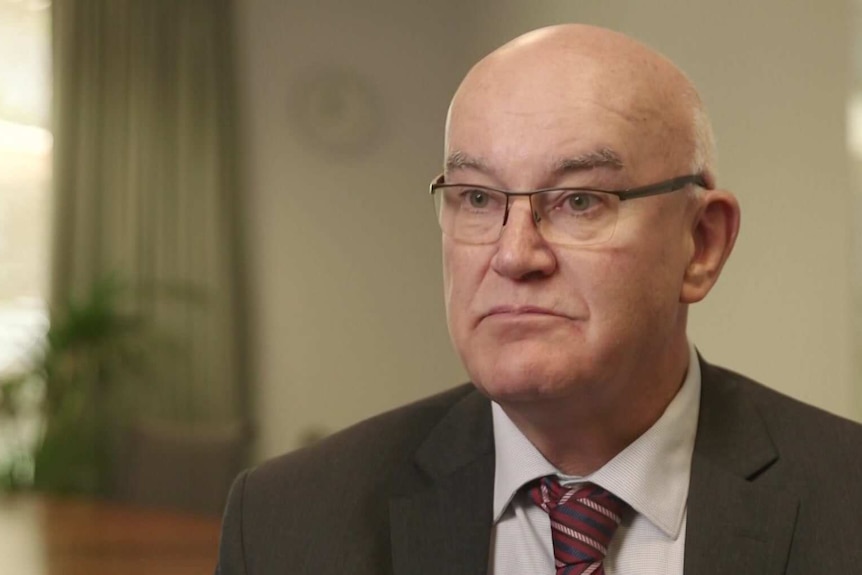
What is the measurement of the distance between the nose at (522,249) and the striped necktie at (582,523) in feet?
0.96

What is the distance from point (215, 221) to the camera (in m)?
6.34

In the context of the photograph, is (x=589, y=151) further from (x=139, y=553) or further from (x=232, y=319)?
(x=232, y=319)

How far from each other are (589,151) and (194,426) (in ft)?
17.7

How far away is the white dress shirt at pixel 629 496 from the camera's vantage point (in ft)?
4.60

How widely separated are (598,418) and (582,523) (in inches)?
5.0

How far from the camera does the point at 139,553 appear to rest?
316cm

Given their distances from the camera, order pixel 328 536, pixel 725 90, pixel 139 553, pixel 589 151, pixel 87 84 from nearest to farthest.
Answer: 1. pixel 589 151
2. pixel 328 536
3. pixel 139 553
4. pixel 725 90
5. pixel 87 84

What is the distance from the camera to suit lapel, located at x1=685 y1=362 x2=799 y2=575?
1352mm

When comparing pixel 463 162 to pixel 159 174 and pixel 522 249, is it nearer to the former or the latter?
pixel 522 249

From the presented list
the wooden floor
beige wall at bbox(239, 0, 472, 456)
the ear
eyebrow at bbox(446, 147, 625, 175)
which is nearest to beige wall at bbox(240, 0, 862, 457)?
beige wall at bbox(239, 0, 472, 456)

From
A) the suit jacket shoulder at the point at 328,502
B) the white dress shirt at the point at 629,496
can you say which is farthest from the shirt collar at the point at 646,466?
the suit jacket shoulder at the point at 328,502

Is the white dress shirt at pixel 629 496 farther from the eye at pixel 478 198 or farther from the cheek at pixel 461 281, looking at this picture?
the eye at pixel 478 198

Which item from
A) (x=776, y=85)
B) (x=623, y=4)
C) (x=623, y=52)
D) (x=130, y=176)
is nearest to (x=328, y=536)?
(x=623, y=52)

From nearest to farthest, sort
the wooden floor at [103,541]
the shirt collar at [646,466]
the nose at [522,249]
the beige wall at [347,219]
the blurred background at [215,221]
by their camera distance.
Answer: the nose at [522,249]
the shirt collar at [646,466]
the wooden floor at [103,541]
the blurred background at [215,221]
the beige wall at [347,219]
